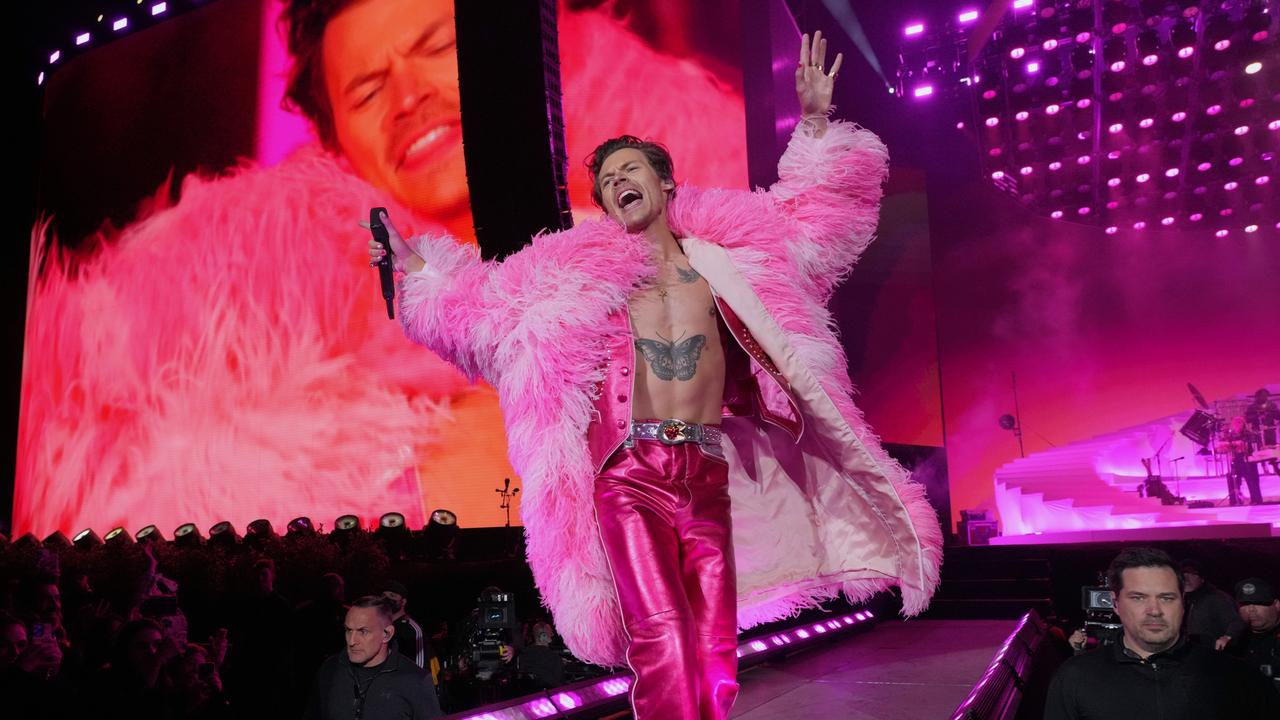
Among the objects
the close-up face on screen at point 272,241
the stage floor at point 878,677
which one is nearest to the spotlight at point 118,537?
the close-up face on screen at point 272,241

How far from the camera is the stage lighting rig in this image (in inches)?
375

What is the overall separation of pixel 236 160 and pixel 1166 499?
1240 centimetres

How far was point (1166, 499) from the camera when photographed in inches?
469

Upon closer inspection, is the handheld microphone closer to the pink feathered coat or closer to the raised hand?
the pink feathered coat

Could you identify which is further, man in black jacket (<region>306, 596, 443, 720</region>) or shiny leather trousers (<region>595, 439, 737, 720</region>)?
man in black jacket (<region>306, 596, 443, 720</region>)

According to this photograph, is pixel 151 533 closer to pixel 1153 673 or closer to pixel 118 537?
pixel 118 537

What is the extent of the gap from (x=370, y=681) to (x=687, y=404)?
164 cm

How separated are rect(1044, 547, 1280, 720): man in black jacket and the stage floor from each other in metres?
1.54

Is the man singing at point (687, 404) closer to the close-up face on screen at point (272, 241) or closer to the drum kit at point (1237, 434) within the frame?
the close-up face on screen at point (272, 241)

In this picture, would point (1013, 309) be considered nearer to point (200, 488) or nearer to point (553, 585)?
point (200, 488)

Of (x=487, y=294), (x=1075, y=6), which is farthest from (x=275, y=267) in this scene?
(x=487, y=294)

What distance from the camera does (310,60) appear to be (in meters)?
12.4

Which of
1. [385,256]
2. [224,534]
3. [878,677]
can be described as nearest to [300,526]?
[224,534]

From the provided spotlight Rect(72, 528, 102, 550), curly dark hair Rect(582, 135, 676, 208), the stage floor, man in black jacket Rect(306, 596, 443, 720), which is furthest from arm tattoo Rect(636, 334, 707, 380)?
spotlight Rect(72, 528, 102, 550)
